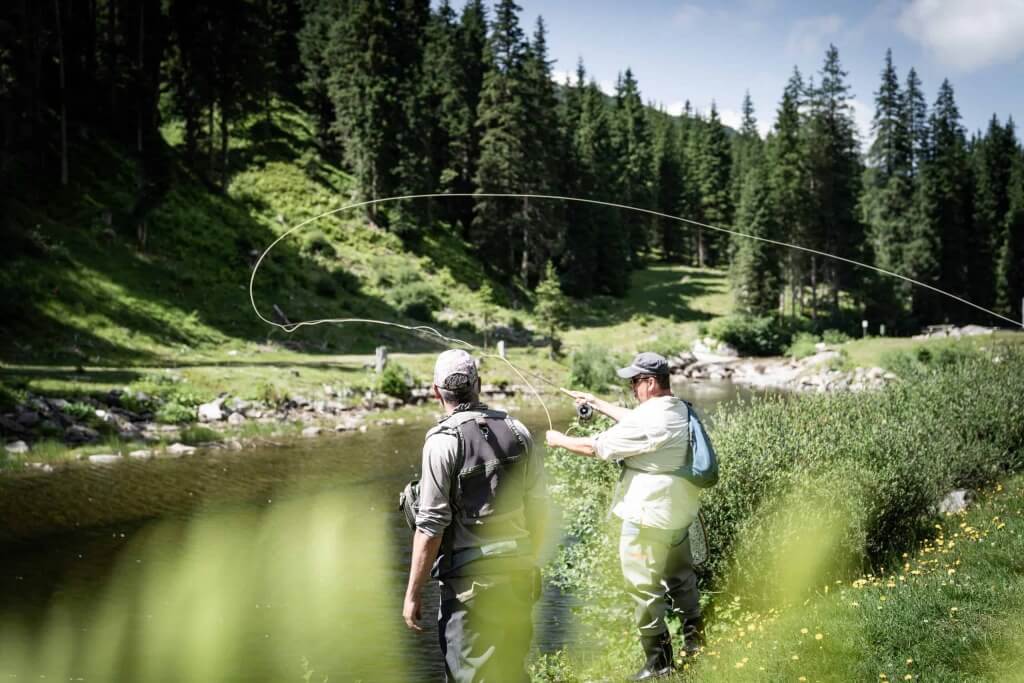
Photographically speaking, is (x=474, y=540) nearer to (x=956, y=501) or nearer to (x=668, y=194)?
(x=956, y=501)

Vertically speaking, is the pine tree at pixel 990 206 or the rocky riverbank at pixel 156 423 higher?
the pine tree at pixel 990 206

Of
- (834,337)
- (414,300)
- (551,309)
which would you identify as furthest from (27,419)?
(834,337)

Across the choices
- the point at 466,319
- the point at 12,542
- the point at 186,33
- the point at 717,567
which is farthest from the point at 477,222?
the point at 717,567

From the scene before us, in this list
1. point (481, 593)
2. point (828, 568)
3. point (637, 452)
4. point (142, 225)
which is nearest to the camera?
point (481, 593)

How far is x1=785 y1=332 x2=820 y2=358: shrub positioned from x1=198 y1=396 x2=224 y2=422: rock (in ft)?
121

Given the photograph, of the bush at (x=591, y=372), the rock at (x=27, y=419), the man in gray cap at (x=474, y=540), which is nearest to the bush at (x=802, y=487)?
the man in gray cap at (x=474, y=540)

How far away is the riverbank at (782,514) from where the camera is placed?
761 centimetres

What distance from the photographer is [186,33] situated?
1722 inches

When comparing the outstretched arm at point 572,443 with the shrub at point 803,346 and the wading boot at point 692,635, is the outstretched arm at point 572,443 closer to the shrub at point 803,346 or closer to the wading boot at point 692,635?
the wading boot at point 692,635

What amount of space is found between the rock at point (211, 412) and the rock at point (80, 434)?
328cm

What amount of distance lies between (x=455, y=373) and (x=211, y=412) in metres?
19.7

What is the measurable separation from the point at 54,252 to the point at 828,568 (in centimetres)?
3003

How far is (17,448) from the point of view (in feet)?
55.9

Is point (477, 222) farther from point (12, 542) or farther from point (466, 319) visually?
point (12, 542)
